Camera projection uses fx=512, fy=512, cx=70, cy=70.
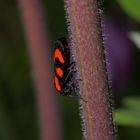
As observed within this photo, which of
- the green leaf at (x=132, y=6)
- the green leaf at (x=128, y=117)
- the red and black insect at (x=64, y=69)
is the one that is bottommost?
the green leaf at (x=128, y=117)

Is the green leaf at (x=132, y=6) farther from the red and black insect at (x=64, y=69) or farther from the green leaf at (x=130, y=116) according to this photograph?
the red and black insect at (x=64, y=69)

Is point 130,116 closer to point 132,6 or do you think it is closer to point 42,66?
point 132,6

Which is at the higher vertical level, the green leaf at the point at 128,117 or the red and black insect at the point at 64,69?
the red and black insect at the point at 64,69

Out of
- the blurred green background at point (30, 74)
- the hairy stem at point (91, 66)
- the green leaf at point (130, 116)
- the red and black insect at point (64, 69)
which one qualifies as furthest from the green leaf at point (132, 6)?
the blurred green background at point (30, 74)

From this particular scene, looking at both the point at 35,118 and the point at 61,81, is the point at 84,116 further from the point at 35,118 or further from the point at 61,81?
the point at 35,118

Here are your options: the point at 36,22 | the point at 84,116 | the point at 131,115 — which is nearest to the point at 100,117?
the point at 84,116

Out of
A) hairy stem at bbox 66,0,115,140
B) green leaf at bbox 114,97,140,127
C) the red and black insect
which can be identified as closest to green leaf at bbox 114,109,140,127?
green leaf at bbox 114,97,140,127
